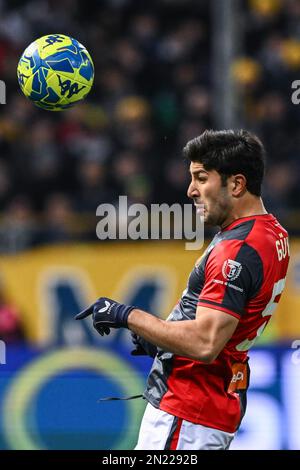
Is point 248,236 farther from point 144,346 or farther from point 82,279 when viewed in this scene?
point 82,279

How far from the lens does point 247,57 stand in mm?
13484

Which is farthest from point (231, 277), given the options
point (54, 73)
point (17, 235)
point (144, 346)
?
point (17, 235)

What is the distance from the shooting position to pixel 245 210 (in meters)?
4.86

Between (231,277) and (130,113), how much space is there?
868cm

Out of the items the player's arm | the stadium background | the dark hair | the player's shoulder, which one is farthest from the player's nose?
the stadium background

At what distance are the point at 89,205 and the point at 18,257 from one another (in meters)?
1.28

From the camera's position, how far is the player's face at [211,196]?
189 inches

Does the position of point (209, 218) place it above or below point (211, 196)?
below

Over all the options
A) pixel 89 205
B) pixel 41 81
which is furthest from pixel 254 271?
pixel 89 205

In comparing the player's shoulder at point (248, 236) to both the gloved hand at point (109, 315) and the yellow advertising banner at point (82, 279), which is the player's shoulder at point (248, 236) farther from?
the yellow advertising banner at point (82, 279)

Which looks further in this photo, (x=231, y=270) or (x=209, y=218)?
(x=209, y=218)

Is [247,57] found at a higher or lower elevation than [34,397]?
higher

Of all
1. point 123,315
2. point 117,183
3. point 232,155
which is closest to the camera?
point 123,315
